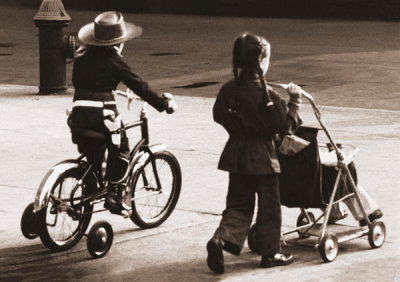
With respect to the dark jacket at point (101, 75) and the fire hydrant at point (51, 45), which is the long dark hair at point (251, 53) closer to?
the dark jacket at point (101, 75)

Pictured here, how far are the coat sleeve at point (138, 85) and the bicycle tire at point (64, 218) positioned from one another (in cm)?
63

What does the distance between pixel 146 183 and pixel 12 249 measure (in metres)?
1.06

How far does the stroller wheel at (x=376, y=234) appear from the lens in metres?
6.41

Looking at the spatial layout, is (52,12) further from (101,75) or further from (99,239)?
(99,239)

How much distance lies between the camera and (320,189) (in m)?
6.20

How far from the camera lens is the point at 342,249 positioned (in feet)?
21.3

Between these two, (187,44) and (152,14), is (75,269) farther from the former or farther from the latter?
(152,14)

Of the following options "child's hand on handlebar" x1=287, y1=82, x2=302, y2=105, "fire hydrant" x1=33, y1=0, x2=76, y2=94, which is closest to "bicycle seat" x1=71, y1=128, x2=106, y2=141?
"child's hand on handlebar" x1=287, y1=82, x2=302, y2=105

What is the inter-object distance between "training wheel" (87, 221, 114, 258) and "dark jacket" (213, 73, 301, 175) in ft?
2.94

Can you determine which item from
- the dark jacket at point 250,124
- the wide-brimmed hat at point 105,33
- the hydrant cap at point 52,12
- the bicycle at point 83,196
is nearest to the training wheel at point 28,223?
the bicycle at point 83,196

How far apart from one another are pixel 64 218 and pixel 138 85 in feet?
3.25

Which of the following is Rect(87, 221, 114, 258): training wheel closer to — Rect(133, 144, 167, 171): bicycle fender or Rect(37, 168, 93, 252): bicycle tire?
Rect(37, 168, 93, 252): bicycle tire

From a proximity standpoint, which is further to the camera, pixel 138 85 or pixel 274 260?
pixel 138 85

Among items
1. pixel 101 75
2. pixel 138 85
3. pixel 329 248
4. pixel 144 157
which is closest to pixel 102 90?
pixel 101 75
